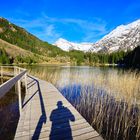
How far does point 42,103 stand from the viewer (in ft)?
23.5

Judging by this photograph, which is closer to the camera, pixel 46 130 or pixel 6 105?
pixel 46 130

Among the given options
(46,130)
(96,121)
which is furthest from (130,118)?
(46,130)

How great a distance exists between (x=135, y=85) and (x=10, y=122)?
329 inches

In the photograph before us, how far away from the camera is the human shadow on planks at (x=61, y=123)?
4195 millimetres

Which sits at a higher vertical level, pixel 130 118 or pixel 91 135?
pixel 91 135

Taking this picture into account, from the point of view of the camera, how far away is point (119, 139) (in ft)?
18.5

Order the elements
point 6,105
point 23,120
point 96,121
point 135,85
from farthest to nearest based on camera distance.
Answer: point 135,85
point 6,105
point 96,121
point 23,120

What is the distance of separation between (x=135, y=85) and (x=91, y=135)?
873 cm

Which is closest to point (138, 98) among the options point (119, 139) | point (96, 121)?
point (96, 121)

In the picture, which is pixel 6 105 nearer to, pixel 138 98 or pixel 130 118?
pixel 130 118

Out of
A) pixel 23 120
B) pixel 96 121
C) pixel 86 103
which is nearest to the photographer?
pixel 23 120

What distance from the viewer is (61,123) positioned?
4.96 m

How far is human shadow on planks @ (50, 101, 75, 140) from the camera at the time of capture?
Result: 4195 millimetres

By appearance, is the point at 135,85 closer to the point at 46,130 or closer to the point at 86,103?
the point at 86,103
